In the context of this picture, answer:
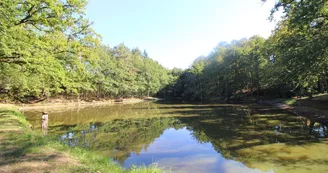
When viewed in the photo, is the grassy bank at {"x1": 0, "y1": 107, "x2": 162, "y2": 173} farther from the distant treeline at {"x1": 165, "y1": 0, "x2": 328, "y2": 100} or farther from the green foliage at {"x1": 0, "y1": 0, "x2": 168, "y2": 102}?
the distant treeline at {"x1": 165, "y1": 0, "x2": 328, "y2": 100}

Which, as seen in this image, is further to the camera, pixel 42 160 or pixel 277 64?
pixel 277 64

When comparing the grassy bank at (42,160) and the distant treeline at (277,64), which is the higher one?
the distant treeline at (277,64)

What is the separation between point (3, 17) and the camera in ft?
33.8

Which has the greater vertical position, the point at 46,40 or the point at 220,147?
the point at 46,40

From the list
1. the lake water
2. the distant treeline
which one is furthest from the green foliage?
the distant treeline

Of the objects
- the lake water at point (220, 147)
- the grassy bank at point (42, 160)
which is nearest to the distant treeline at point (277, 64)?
the lake water at point (220, 147)

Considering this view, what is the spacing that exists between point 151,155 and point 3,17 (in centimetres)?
948

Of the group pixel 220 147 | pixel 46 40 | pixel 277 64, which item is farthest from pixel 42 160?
pixel 277 64

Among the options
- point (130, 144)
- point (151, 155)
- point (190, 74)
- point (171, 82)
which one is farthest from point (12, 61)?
point (171, 82)

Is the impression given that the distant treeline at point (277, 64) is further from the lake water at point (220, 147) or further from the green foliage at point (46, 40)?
the green foliage at point (46, 40)

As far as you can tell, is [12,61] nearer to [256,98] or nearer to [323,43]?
[323,43]

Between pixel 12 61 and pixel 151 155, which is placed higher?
pixel 12 61

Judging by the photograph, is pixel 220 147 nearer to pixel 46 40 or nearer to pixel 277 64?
pixel 46 40

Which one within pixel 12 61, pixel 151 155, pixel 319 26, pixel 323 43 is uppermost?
pixel 319 26
